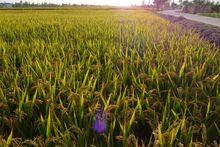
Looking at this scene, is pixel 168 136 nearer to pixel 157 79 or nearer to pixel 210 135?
pixel 210 135

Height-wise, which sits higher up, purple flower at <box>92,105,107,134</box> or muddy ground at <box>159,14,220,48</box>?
purple flower at <box>92,105,107,134</box>

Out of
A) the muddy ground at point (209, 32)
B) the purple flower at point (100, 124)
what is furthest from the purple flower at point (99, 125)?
the muddy ground at point (209, 32)

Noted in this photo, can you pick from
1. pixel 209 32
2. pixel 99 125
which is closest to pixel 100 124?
pixel 99 125

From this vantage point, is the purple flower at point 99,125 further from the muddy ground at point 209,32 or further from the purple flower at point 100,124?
the muddy ground at point 209,32

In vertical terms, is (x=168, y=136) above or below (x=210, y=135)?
above

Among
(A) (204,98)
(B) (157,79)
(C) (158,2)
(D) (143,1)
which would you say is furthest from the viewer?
(D) (143,1)

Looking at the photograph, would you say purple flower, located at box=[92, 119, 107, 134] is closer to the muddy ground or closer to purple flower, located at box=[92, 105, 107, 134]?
purple flower, located at box=[92, 105, 107, 134]

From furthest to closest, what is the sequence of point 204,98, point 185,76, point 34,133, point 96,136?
point 185,76, point 204,98, point 34,133, point 96,136

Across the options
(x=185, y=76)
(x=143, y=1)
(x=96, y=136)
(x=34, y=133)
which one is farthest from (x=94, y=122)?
(x=143, y=1)

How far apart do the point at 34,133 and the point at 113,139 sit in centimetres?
46

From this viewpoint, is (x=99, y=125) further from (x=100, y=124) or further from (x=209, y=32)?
(x=209, y=32)

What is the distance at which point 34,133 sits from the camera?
170cm

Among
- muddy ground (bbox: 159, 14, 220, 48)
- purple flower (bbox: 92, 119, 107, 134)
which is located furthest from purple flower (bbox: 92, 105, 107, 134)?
muddy ground (bbox: 159, 14, 220, 48)

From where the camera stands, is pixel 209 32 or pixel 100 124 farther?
pixel 209 32
